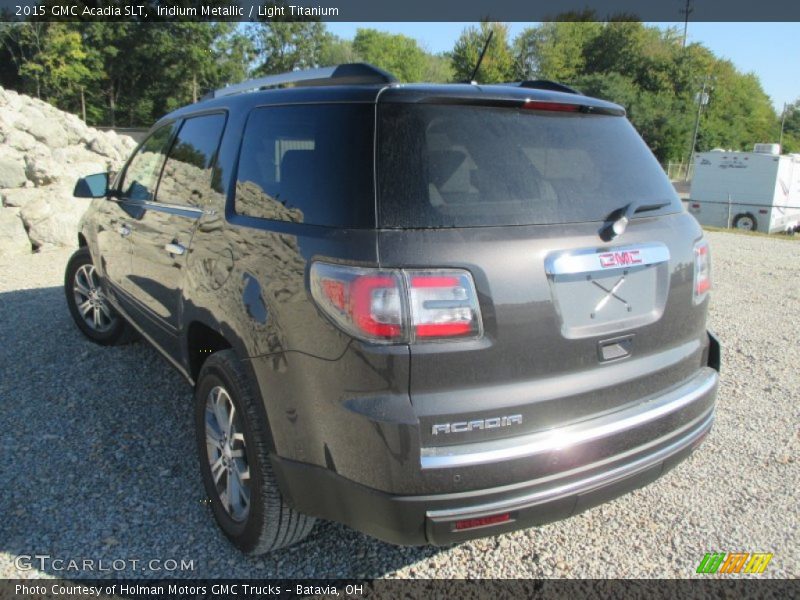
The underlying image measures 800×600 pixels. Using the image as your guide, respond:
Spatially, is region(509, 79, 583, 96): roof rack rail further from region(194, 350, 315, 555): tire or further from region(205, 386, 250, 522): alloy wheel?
region(205, 386, 250, 522): alloy wheel

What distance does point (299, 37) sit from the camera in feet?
212

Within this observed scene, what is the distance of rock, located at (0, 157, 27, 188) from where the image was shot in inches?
392

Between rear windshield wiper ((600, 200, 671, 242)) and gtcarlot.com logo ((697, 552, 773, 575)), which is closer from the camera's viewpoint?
rear windshield wiper ((600, 200, 671, 242))

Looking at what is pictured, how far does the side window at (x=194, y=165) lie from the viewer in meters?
2.94

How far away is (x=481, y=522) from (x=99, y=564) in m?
1.64

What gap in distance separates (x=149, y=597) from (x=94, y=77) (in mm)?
54565

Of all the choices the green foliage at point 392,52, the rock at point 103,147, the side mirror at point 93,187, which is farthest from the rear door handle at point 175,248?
the green foliage at point 392,52

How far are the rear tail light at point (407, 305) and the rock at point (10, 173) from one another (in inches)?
406

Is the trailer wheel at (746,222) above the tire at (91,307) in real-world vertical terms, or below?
below

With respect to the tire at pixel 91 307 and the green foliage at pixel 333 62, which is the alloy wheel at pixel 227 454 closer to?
the tire at pixel 91 307

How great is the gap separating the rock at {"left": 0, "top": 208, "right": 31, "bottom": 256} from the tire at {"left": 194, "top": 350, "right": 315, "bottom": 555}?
24.3 ft

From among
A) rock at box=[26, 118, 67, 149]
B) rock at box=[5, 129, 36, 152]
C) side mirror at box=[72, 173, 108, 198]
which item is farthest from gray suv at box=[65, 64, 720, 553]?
rock at box=[26, 118, 67, 149]

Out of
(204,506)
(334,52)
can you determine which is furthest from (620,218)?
(334,52)

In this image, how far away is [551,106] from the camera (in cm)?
235
